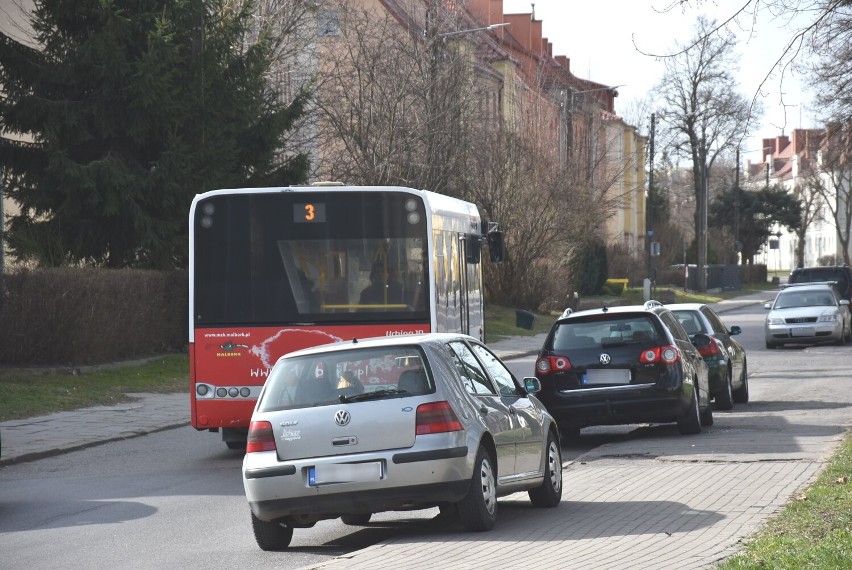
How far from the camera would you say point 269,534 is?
9.72 m

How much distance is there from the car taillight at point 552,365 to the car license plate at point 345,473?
6.85m

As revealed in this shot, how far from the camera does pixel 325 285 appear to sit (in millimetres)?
15047

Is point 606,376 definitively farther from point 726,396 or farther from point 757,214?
point 757,214

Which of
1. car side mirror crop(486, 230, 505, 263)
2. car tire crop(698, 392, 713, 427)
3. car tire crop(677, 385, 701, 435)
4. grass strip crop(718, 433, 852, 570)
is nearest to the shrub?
car side mirror crop(486, 230, 505, 263)

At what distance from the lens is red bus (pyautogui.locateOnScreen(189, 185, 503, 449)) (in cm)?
1486

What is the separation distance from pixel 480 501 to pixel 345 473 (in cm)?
100

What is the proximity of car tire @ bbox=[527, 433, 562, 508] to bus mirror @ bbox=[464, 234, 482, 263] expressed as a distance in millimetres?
6624

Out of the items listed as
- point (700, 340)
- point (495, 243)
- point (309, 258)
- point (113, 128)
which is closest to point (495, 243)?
point (495, 243)

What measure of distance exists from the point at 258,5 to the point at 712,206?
7483 centimetres

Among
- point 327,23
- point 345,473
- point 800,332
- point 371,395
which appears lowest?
point 800,332

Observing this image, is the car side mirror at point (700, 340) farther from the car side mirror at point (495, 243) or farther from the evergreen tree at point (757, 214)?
the evergreen tree at point (757, 214)

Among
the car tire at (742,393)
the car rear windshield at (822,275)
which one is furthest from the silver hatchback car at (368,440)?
the car rear windshield at (822,275)

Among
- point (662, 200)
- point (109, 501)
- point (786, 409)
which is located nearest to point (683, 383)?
point (786, 409)

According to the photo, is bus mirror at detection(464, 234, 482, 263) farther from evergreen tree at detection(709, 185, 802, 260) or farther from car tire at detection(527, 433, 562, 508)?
evergreen tree at detection(709, 185, 802, 260)
